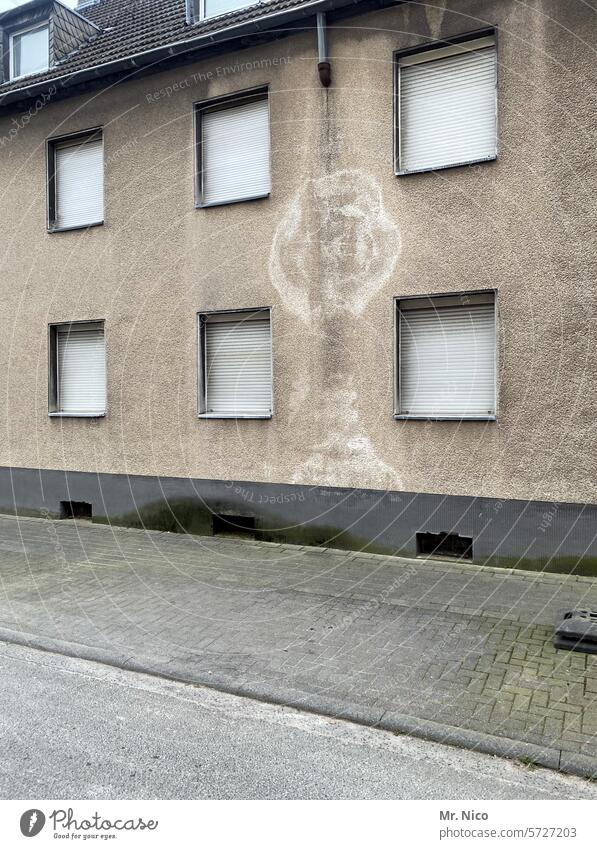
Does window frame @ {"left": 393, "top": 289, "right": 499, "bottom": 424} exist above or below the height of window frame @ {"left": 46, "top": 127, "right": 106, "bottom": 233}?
below

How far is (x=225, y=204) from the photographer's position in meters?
9.96

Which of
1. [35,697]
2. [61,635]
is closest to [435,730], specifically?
[35,697]

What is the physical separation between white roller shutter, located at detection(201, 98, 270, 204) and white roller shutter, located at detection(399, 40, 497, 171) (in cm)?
203

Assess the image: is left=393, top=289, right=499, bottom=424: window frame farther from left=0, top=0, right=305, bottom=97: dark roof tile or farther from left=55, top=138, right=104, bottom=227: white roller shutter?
left=55, top=138, right=104, bottom=227: white roller shutter

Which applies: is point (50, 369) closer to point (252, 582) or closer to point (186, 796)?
point (252, 582)

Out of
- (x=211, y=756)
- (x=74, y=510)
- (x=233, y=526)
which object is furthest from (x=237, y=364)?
(x=211, y=756)

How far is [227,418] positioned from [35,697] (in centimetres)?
571

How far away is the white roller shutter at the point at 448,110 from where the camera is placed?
8398 millimetres

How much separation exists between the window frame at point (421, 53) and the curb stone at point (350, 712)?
6.36 meters

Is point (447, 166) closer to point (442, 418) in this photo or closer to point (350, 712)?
point (442, 418)

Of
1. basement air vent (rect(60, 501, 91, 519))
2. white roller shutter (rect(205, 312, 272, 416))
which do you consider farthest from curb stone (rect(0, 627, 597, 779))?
basement air vent (rect(60, 501, 91, 519))

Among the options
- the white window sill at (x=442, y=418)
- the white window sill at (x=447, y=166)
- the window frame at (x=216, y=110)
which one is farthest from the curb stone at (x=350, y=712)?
the window frame at (x=216, y=110)

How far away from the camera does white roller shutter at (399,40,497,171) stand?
8.40 meters
